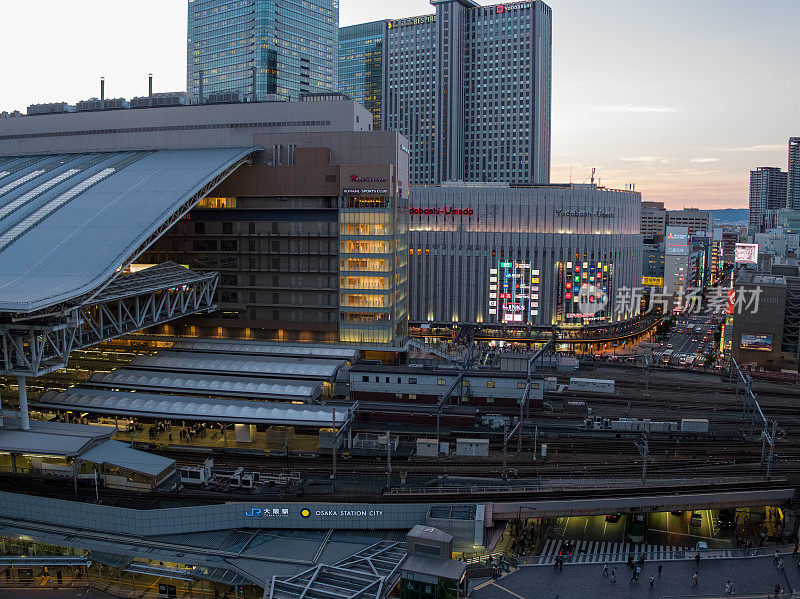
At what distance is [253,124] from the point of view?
279 feet

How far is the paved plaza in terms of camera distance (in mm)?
39062

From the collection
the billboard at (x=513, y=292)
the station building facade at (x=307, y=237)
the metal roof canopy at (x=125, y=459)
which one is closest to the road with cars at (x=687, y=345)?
the billboard at (x=513, y=292)

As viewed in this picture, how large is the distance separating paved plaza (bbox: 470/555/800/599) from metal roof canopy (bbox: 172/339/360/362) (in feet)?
121

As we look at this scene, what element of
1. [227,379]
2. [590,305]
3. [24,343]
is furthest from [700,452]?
[590,305]

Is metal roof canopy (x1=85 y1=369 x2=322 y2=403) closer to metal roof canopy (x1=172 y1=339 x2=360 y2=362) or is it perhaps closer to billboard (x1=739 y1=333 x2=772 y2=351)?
metal roof canopy (x1=172 y1=339 x2=360 y2=362)

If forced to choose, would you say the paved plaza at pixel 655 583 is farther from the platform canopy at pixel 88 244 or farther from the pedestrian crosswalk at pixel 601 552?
the platform canopy at pixel 88 244

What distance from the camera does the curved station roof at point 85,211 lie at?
54.0 meters

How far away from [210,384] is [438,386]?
22.6 meters

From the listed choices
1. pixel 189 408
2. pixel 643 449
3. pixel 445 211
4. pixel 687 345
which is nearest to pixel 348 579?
pixel 189 408

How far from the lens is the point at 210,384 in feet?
215

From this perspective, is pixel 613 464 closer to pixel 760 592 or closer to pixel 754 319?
pixel 760 592

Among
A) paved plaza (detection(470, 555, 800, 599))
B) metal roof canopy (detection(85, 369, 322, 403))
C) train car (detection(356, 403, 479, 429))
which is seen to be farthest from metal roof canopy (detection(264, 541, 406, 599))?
metal roof canopy (detection(85, 369, 322, 403))

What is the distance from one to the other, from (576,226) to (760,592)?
95389mm

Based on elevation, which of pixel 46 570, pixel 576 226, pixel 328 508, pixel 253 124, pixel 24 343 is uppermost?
pixel 253 124
